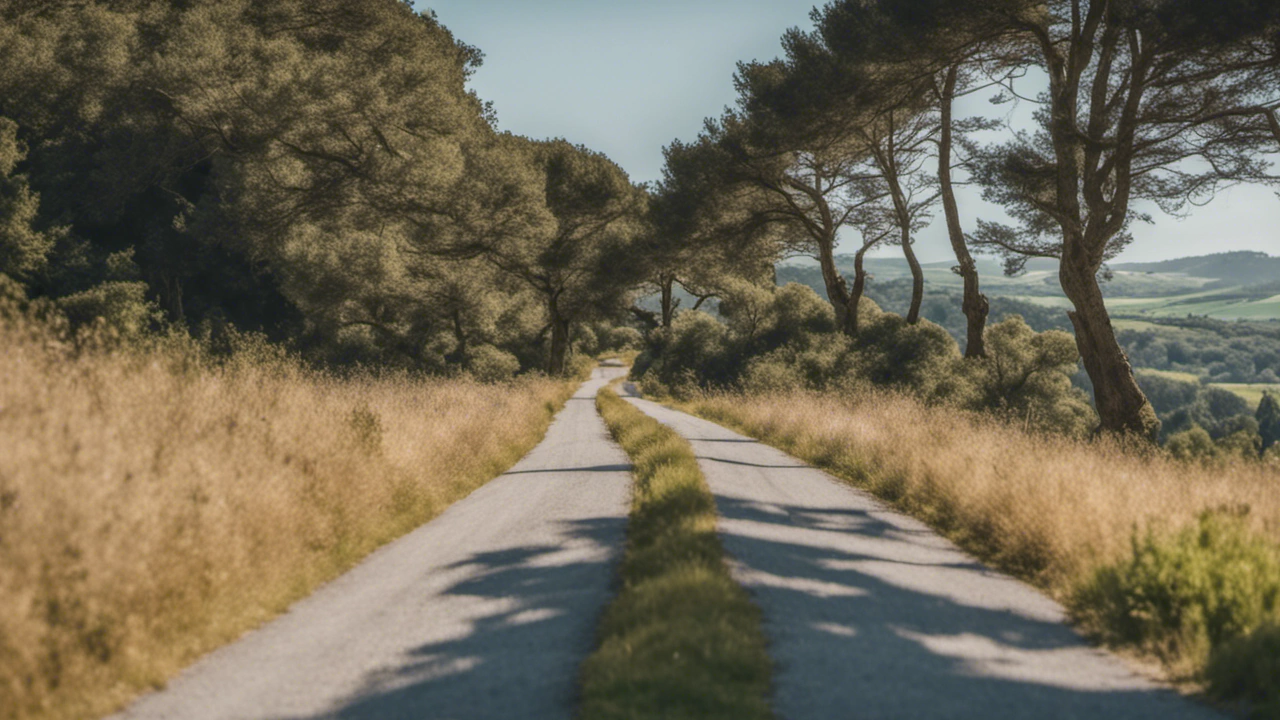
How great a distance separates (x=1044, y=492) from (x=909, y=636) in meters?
3.95

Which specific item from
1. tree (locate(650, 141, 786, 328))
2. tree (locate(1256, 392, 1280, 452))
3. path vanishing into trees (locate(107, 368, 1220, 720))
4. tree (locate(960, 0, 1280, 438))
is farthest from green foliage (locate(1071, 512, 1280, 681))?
tree (locate(1256, 392, 1280, 452))

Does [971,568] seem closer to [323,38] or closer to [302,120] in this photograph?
[302,120]

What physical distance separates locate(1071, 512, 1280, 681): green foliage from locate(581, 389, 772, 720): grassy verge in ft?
9.02

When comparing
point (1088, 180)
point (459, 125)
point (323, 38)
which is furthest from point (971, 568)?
point (323, 38)

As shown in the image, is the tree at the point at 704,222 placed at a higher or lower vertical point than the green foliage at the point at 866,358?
higher

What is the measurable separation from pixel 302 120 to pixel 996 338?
2575cm

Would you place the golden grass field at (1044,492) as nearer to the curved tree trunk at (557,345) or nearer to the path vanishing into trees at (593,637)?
the path vanishing into trees at (593,637)

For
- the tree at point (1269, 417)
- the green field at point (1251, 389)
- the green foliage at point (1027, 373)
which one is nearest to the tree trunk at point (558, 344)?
the green foliage at point (1027, 373)

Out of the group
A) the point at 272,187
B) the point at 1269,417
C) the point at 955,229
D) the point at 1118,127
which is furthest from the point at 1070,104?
the point at 1269,417

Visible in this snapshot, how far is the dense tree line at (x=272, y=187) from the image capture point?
29906 millimetres

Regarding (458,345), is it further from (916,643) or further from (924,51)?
(916,643)

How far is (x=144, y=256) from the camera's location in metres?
35.7

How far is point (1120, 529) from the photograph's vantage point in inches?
295

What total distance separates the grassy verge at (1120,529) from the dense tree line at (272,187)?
2369cm
